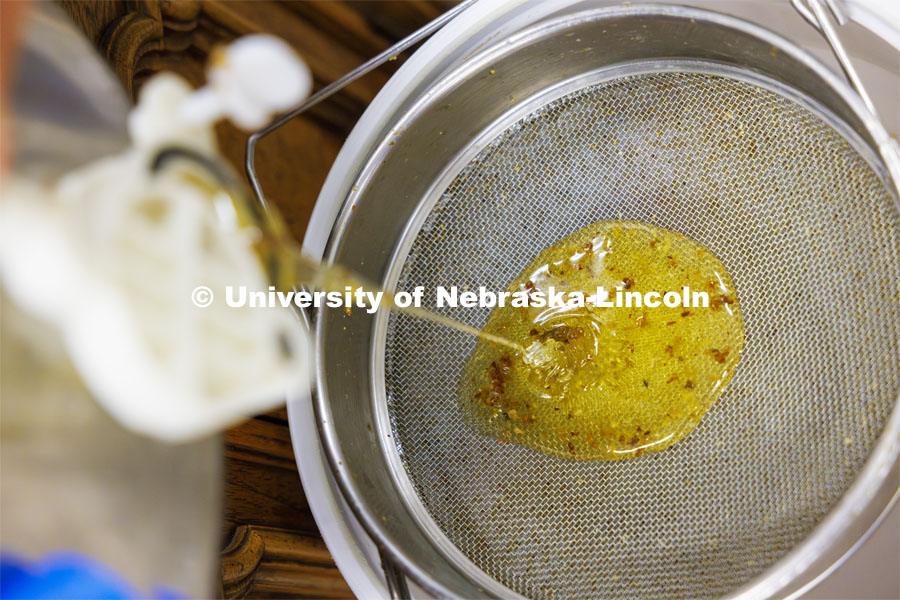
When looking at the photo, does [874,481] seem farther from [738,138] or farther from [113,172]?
[113,172]

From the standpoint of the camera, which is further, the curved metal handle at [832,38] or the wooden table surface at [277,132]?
the wooden table surface at [277,132]

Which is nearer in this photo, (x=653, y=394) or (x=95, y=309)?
(x=95, y=309)

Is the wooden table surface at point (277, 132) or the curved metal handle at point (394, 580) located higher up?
the wooden table surface at point (277, 132)

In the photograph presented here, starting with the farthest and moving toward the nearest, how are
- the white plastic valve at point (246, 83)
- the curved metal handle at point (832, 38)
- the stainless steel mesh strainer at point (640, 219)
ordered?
1. the stainless steel mesh strainer at point (640, 219)
2. the curved metal handle at point (832, 38)
3. the white plastic valve at point (246, 83)

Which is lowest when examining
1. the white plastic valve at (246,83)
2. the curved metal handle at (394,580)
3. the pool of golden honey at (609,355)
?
the curved metal handle at (394,580)

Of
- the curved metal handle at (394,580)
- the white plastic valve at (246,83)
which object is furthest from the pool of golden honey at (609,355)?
the white plastic valve at (246,83)

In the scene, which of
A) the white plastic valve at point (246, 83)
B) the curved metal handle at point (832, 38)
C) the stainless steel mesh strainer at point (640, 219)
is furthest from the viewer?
the stainless steel mesh strainer at point (640, 219)

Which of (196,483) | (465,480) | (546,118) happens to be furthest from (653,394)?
(196,483)

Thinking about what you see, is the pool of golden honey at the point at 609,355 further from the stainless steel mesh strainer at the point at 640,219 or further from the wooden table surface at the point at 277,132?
the wooden table surface at the point at 277,132
